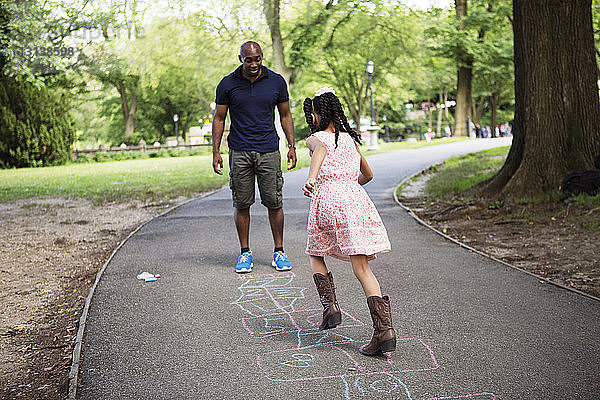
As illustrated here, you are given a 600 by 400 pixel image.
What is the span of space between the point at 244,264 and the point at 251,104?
1.62m

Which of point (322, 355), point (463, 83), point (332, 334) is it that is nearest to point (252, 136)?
point (332, 334)

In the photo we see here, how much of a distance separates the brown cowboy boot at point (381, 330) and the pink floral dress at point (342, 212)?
0.34m

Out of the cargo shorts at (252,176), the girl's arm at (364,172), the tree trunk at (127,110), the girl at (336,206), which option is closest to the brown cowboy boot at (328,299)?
the girl at (336,206)

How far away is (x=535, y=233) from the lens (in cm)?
906

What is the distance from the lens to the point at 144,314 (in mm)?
5812

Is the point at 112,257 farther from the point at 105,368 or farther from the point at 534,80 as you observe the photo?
the point at 534,80

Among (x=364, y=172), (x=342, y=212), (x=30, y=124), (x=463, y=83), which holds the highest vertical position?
(x=463, y=83)

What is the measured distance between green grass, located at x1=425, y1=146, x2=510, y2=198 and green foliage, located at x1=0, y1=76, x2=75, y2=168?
20684 mm

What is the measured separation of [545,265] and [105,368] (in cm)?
471

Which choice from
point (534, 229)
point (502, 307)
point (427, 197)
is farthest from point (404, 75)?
point (502, 307)

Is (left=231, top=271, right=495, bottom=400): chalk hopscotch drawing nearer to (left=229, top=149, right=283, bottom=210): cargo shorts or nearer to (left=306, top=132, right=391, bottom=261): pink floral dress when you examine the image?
(left=306, top=132, right=391, bottom=261): pink floral dress

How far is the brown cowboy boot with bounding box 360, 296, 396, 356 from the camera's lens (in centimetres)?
439

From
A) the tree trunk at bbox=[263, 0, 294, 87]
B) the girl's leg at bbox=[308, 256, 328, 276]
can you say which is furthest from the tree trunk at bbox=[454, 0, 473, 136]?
the girl's leg at bbox=[308, 256, 328, 276]

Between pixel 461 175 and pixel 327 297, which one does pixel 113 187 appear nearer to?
pixel 461 175
